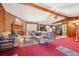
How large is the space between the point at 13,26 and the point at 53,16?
0.89 metres

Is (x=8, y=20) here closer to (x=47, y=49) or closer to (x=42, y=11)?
(x=42, y=11)

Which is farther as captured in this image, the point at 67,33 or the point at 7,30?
the point at 67,33

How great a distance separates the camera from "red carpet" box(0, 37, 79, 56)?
2.15m

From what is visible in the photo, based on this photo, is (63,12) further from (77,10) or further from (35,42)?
(35,42)

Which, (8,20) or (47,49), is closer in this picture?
(8,20)

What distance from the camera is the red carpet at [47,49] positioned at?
2.15m

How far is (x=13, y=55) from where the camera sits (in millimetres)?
2145

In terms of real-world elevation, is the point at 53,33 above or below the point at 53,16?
below

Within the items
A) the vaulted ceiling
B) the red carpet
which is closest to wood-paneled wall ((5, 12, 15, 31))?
the vaulted ceiling

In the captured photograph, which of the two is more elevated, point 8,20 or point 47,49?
point 8,20

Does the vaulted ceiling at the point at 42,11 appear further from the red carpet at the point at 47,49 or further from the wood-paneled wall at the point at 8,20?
the red carpet at the point at 47,49

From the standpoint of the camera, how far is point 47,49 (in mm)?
2219


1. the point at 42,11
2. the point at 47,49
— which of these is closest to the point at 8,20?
the point at 42,11

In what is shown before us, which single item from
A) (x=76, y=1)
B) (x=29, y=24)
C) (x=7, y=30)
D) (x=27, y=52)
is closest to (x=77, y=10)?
(x=76, y=1)
